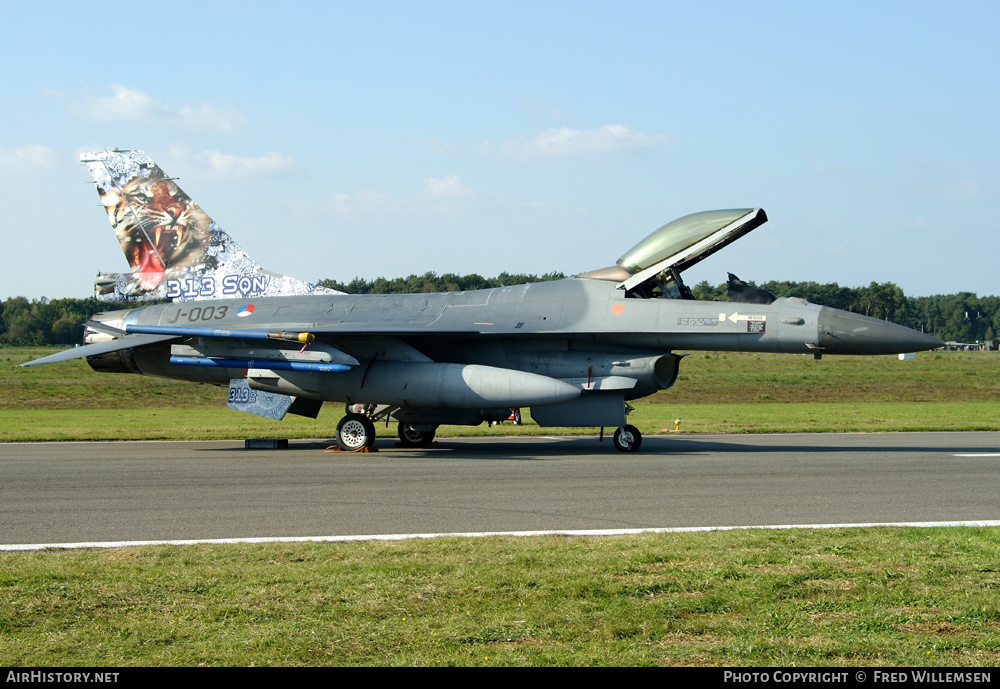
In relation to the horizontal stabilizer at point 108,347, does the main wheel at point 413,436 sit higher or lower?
lower

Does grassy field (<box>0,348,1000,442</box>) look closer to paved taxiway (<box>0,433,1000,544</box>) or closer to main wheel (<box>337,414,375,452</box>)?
main wheel (<box>337,414,375,452</box>)

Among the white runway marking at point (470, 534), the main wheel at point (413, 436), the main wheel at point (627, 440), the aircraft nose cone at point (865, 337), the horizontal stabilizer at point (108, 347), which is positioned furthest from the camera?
the main wheel at point (413, 436)

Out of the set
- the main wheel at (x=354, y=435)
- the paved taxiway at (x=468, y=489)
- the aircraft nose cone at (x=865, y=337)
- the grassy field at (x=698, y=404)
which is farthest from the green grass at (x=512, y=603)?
the grassy field at (x=698, y=404)

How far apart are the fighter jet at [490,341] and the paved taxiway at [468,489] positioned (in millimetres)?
1012

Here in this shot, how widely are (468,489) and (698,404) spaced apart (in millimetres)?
25896

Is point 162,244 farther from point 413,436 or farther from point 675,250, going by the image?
point 675,250

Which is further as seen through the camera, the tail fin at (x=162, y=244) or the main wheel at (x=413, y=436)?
the tail fin at (x=162, y=244)

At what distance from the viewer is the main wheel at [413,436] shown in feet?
61.3

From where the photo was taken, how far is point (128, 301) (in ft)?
66.7

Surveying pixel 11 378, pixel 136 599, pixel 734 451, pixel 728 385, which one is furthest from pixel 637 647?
pixel 11 378

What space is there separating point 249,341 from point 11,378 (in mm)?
31161

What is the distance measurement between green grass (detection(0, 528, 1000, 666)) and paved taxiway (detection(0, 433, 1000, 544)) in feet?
5.04

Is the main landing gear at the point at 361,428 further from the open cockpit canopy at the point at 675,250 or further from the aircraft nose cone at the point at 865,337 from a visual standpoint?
the aircraft nose cone at the point at 865,337

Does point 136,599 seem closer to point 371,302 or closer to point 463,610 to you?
point 463,610
